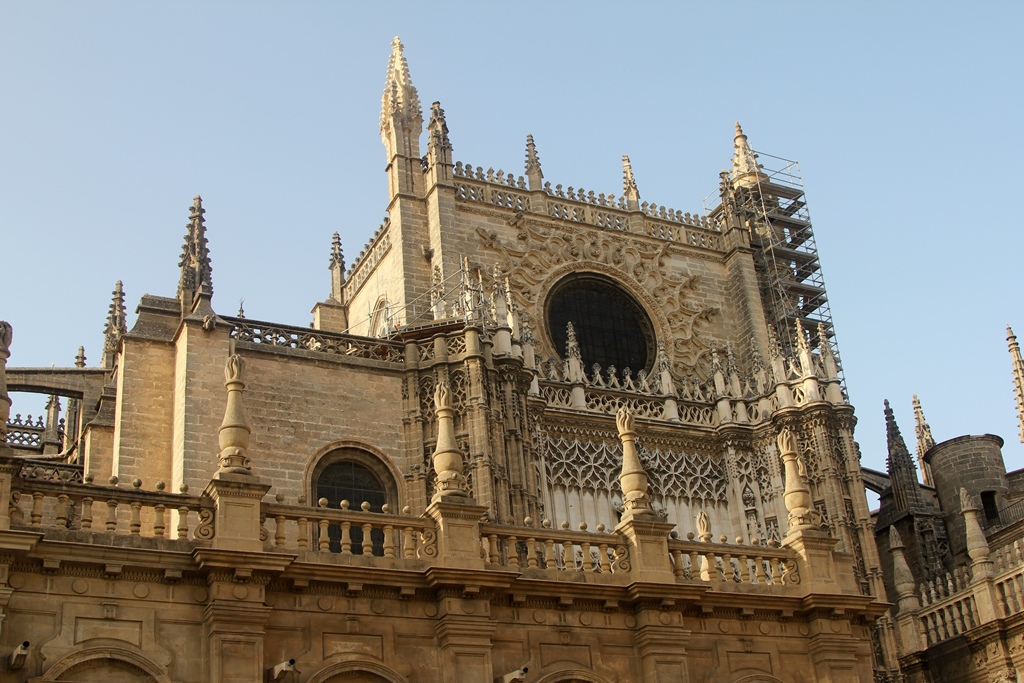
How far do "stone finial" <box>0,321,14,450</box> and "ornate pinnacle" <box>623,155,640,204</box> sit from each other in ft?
74.1

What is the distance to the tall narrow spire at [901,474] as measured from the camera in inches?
1444

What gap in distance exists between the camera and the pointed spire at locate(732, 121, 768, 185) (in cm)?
4009

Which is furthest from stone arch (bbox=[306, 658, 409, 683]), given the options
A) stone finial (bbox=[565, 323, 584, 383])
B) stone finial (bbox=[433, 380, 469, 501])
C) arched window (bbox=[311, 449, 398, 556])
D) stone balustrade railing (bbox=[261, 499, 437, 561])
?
stone finial (bbox=[565, 323, 584, 383])

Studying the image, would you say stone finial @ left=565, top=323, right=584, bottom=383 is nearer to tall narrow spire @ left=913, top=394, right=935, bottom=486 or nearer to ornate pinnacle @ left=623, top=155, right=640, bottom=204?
ornate pinnacle @ left=623, top=155, right=640, bottom=204

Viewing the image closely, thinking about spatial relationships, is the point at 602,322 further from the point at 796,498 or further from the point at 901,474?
the point at 796,498

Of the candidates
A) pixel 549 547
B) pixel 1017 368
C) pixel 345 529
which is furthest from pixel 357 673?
pixel 1017 368

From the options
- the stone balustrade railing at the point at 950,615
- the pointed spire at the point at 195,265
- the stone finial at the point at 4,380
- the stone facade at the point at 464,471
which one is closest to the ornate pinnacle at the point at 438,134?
the stone facade at the point at 464,471

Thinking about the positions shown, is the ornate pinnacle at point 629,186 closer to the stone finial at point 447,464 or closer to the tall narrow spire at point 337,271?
the tall narrow spire at point 337,271

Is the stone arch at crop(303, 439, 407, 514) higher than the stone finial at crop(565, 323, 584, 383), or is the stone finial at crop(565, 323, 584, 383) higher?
the stone finial at crop(565, 323, 584, 383)

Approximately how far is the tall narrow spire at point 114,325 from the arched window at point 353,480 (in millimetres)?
11787

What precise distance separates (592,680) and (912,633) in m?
15.0

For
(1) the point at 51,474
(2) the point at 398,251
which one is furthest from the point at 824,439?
(1) the point at 51,474

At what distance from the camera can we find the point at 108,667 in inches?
526

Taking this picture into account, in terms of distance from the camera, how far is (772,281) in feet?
118
